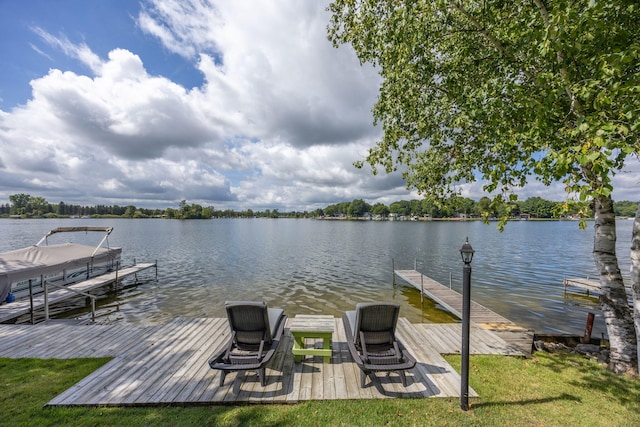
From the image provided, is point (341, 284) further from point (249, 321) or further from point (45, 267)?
point (45, 267)

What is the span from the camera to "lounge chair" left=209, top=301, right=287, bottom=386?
5.03m

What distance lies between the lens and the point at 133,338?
7168mm

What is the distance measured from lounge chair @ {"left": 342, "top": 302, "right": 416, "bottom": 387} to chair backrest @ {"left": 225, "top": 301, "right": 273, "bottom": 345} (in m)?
1.71

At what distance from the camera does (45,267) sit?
1283 cm

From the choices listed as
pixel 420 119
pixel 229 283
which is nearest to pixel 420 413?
pixel 420 119

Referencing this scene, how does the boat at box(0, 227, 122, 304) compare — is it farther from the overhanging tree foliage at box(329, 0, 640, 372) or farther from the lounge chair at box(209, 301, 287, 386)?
the overhanging tree foliage at box(329, 0, 640, 372)

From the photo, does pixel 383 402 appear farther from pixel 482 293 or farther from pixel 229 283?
pixel 229 283

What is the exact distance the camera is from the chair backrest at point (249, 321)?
5.27 m

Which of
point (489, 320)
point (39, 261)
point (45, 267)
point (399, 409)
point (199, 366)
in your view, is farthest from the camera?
point (39, 261)

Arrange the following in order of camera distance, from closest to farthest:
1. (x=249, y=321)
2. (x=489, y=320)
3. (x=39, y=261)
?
(x=249, y=321), (x=489, y=320), (x=39, y=261)

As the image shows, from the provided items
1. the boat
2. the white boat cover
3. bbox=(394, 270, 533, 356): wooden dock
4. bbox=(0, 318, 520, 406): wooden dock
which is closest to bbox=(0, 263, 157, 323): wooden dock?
the boat

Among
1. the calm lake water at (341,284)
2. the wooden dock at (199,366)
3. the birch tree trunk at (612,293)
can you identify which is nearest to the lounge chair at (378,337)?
the wooden dock at (199,366)

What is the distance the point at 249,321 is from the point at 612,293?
8.01m

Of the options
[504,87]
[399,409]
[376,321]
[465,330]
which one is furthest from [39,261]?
[504,87]
